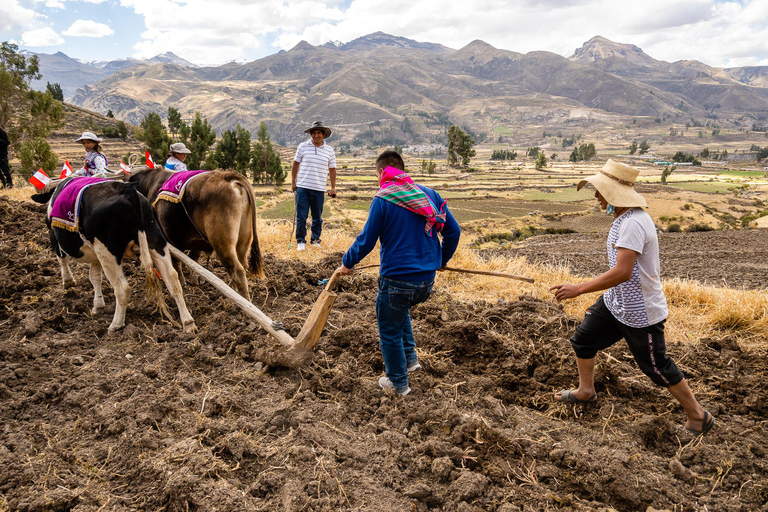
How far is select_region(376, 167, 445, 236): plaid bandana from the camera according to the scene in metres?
3.26

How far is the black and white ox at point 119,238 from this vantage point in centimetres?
475

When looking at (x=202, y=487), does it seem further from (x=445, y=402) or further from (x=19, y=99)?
(x=19, y=99)

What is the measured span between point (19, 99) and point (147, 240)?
2385 cm

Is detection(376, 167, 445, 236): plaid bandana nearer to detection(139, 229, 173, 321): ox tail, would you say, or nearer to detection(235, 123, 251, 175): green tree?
detection(139, 229, 173, 321): ox tail

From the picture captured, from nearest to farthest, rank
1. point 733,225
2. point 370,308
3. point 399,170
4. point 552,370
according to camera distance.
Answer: point 399,170 < point 552,370 < point 370,308 < point 733,225

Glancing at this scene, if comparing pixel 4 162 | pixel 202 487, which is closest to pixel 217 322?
pixel 202 487

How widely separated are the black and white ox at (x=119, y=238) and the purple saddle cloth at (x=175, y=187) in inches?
21.8

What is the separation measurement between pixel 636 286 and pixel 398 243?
173 cm

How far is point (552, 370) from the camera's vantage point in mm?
4043

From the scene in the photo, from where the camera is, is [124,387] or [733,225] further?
[733,225]

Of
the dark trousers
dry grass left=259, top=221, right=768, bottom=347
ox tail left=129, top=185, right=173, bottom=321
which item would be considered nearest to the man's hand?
dry grass left=259, top=221, right=768, bottom=347

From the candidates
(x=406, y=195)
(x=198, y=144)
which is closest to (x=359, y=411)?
(x=406, y=195)

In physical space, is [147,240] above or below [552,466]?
A: above

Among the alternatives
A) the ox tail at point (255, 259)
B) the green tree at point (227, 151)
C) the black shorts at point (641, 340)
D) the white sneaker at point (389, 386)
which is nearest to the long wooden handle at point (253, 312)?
the white sneaker at point (389, 386)
